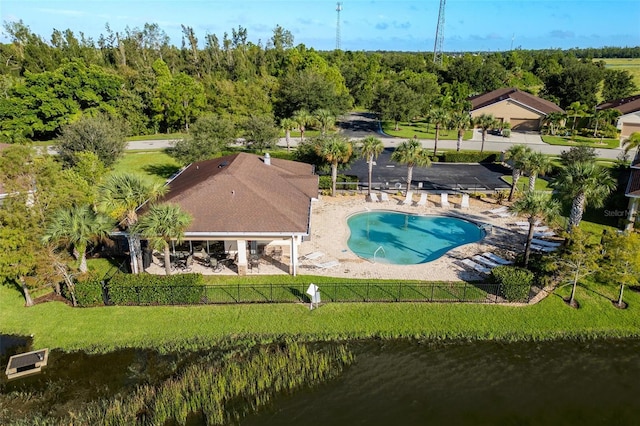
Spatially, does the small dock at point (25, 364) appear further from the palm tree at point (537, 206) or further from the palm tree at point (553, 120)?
the palm tree at point (553, 120)

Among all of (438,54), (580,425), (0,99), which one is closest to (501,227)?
(580,425)

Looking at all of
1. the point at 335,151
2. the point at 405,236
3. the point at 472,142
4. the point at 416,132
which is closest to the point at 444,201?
the point at 405,236

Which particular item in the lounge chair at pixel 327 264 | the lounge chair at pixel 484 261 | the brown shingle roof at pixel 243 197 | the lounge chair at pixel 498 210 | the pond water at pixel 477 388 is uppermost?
the brown shingle roof at pixel 243 197

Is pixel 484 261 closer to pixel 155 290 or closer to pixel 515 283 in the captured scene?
pixel 515 283

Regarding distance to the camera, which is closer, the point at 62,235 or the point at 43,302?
the point at 62,235

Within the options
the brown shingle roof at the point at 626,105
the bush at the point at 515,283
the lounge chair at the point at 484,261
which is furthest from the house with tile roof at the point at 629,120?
the bush at the point at 515,283

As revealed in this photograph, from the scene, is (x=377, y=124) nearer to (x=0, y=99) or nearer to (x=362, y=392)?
(x=0, y=99)
